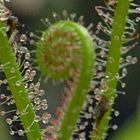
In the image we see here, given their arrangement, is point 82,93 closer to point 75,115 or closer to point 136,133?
point 75,115

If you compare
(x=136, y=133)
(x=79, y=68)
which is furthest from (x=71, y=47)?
(x=136, y=133)

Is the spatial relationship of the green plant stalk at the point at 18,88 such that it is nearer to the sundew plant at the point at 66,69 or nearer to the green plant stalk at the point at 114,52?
the sundew plant at the point at 66,69

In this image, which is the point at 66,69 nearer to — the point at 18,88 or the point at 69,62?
the point at 69,62

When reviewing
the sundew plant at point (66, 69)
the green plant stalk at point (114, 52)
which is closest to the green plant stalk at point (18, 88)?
the sundew plant at point (66, 69)

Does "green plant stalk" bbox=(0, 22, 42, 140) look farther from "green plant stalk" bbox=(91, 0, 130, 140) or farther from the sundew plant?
"green plant stalk" bbox=(91, 0, 130, 140)

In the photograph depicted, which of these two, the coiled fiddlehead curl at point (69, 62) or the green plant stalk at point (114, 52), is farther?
the green plant stalk at point (114, 52)

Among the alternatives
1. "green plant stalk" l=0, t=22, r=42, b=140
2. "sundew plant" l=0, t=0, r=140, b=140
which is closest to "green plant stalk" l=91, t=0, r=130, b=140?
"sundew plant" l=0, t=0, r=140, b=140
